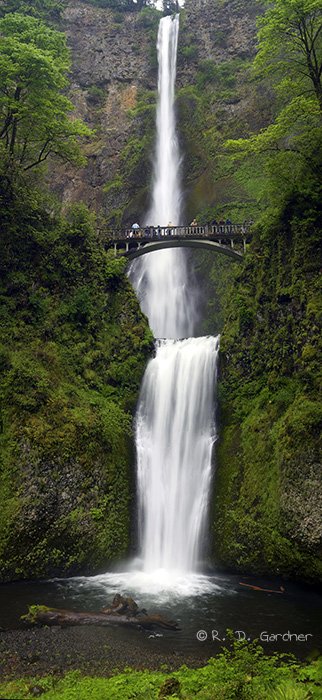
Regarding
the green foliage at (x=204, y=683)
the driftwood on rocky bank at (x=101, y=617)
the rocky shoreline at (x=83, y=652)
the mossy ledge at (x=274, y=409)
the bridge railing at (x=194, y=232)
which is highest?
the bridge railing at (x=194, y=232)

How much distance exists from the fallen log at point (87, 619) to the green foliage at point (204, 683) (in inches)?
83.5

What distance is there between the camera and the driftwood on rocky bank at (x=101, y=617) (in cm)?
966

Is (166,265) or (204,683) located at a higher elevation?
(166,265)

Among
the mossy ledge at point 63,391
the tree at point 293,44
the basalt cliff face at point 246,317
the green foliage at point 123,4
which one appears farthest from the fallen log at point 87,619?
the green foliage at point 123,4

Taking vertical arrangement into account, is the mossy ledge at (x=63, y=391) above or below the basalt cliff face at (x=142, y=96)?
below

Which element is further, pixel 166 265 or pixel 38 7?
pixel 38 7

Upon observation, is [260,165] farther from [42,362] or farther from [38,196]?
[42,362]

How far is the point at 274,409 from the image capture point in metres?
14.8

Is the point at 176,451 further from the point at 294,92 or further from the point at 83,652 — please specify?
the point at 294,92

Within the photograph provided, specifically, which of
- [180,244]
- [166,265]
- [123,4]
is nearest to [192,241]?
[180,244]

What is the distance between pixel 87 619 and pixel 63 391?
7.55 metres

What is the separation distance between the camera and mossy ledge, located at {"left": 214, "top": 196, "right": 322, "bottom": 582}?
12336 millimetres

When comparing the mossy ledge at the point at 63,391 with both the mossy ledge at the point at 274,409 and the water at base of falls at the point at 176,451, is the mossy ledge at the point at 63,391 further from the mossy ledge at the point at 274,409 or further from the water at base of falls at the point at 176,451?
the mossy ledge at the point at 274,409

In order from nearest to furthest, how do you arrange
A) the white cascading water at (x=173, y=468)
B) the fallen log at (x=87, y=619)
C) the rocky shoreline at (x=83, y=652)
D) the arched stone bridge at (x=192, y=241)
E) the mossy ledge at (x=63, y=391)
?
the rocky shoreline at (x=83, y=652), the fallen log at (x=87, y=619), the mossy ledge at (x=63, y=391), the white cascading water at (x=173, y=468), the arched stone bridge at (x=192, y=241)
